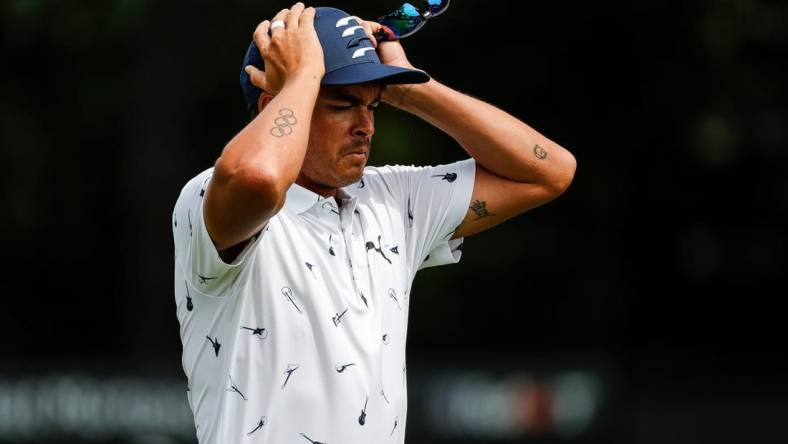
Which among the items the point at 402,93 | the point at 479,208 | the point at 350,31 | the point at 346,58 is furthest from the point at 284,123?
the point at 479,208

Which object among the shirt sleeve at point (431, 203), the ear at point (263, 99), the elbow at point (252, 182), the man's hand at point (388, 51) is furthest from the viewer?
the shirt sleeve at point (431, 203)

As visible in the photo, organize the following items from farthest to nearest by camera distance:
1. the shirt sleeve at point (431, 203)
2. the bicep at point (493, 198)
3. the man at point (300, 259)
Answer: the bicep at point (493, 198), the shirt sleeve at point (431, 203), the man at point (300, 259)

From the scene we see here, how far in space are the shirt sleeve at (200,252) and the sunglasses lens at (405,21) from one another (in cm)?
77

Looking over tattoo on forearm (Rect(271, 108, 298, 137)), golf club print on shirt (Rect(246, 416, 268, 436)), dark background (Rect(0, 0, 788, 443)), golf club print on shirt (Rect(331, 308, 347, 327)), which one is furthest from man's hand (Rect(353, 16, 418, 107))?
dark background (Rect(0, 0, 788, 443))

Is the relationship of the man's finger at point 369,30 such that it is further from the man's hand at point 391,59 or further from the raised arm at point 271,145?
the raised arm at point 271,145

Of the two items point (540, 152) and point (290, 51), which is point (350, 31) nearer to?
point (290, 51)

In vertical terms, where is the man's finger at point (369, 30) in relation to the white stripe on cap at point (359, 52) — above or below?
above

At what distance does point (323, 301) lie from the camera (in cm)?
346

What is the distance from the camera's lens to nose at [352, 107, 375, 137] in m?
3.60

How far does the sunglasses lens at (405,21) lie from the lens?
3.96 m

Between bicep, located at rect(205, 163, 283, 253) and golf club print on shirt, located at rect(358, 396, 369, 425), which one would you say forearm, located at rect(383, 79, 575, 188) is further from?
golf club print on shirt, located at rect(358, 396, 369, 425)

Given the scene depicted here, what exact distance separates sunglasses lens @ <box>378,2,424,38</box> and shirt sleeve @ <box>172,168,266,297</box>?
2.53 ft

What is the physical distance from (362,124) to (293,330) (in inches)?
22.1

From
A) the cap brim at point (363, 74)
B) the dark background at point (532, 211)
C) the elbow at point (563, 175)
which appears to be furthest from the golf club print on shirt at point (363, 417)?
the dark background at point (532, 211)
